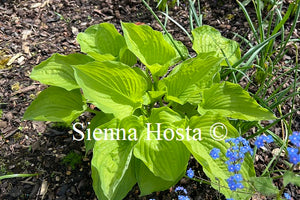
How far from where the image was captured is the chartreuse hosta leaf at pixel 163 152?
154cm

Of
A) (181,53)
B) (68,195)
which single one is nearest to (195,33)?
(181,53)

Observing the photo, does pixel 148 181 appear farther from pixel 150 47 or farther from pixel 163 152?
pixel 150 47

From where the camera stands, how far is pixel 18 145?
204 centimetres

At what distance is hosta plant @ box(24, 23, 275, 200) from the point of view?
5.11 ft

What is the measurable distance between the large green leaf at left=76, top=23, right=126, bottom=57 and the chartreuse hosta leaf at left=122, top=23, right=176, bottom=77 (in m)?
0.14

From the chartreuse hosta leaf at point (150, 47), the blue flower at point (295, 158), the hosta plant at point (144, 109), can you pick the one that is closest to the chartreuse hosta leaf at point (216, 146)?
the hosta plant at point (144, 109)

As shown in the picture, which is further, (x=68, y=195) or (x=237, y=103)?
(x=68, y=195)

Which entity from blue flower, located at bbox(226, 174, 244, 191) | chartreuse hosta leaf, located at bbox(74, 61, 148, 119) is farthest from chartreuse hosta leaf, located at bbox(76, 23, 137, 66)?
blue flower, located at bbox(226, 174, 244, 191)

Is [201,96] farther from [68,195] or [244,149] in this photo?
[68,195]

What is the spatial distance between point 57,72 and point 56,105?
0.18 metres

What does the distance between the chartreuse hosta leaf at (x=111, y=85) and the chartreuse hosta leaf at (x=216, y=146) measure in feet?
1.07

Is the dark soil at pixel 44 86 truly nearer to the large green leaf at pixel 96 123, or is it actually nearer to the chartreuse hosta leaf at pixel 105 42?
the large green leaf at pixel 96 123

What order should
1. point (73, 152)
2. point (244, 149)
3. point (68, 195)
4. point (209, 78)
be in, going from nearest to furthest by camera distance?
point (244, 149), point (209, 78), point (68, 195), point (73, 152)

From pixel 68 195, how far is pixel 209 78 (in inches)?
39.1
